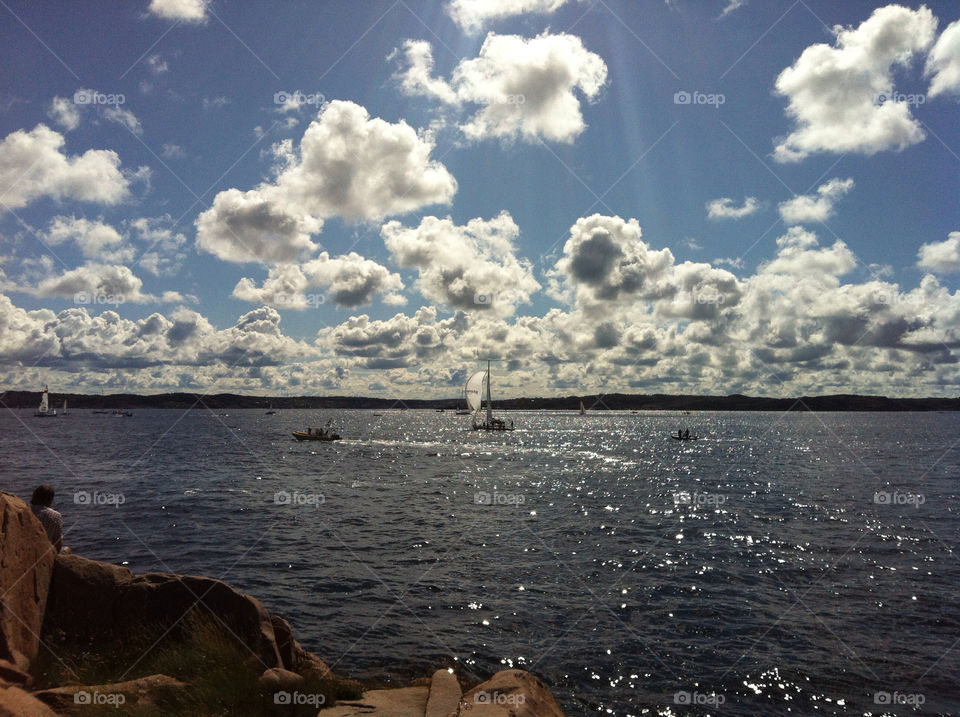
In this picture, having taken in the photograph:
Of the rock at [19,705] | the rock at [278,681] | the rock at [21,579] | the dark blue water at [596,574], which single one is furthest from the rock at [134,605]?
the dark blue water at [596,574]

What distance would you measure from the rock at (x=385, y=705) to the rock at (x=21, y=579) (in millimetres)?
5649

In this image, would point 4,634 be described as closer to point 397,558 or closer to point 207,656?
point 207,656

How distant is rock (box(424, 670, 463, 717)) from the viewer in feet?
31.4

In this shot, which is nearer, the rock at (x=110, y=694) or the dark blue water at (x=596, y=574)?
the rock at (x=110, y=694)

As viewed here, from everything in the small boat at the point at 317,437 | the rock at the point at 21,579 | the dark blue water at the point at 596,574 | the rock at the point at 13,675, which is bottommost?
the small boat at the point at 317,437

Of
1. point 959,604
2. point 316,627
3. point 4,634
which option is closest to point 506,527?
point 316,627

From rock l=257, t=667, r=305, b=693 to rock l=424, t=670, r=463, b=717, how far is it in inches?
93.7

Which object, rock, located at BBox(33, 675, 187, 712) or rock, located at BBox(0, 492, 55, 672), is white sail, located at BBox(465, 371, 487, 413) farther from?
rock, located at BBox(33, 675, 187, 712)

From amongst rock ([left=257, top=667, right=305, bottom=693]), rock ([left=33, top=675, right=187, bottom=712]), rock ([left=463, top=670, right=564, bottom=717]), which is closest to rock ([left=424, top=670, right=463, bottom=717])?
rock ([left=463, top=670, right=564, bottom=717])

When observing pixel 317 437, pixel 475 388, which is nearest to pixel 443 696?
pixel 317 437

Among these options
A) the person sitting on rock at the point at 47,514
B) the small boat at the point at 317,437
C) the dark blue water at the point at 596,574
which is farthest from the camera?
the small boat at the point at 317,437

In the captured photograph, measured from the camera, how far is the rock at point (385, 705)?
9383 millimetres

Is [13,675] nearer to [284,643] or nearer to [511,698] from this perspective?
[284,643]

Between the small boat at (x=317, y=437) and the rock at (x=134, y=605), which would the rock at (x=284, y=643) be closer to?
the rock at (x=134, y=605)
